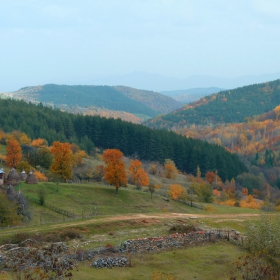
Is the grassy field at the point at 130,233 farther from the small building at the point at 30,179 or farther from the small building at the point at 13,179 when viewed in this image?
the small building at the point at 30,179

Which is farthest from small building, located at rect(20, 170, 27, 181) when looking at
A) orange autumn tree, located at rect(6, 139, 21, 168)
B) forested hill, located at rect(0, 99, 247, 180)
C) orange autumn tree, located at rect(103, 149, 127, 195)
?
forested hill, located at rect(0, 99, 247, 180)

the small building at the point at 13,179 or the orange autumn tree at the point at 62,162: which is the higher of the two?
the orange autumn tree at the point at 62,162

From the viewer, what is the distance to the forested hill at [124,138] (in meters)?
124

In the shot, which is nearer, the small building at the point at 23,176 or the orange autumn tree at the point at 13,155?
the small building at the point at 23,176

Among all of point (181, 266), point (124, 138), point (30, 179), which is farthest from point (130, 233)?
point (124, 138)

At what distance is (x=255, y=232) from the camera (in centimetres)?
2523

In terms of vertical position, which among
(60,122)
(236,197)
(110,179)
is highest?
(60,122)

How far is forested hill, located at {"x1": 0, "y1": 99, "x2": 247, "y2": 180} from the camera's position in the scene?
406 ft

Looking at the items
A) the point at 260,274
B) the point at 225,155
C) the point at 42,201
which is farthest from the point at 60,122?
the point at 260,274

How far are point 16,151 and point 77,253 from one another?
5122 centimetres

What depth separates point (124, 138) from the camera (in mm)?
132000

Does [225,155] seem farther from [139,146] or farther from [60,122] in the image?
[60,122]

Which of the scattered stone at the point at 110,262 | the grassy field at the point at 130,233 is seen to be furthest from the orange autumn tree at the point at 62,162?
the scattered stone at the point at 110,262

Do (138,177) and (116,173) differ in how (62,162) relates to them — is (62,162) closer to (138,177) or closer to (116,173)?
(116,173)
